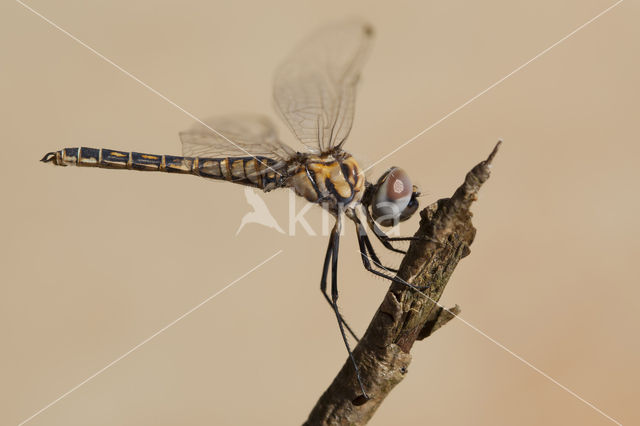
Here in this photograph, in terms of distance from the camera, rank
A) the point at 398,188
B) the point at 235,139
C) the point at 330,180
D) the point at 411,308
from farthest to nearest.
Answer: the point at 235,139 → the point at 330,180 → the point at 398,188 → the point at 411,308

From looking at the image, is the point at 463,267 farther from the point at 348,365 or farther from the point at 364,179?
the point at 348,365

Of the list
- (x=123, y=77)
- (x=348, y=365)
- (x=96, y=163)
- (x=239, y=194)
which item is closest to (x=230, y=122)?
(x=96, y=163)

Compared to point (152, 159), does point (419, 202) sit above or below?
above

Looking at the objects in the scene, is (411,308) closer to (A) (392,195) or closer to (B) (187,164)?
(A) (392,195)

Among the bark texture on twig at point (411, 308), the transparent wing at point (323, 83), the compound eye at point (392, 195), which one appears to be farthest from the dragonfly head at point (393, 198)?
the bark texture on twig at point (411, 308)

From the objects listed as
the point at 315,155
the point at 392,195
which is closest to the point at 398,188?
the point at 392,195

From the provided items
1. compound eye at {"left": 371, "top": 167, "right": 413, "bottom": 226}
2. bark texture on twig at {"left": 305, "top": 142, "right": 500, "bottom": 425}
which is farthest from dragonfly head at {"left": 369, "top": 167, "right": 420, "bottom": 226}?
bark texture on twig at {"left": 305, "top": 142, "right": 500, "bottom": 425}

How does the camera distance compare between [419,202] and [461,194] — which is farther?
[419,202]
